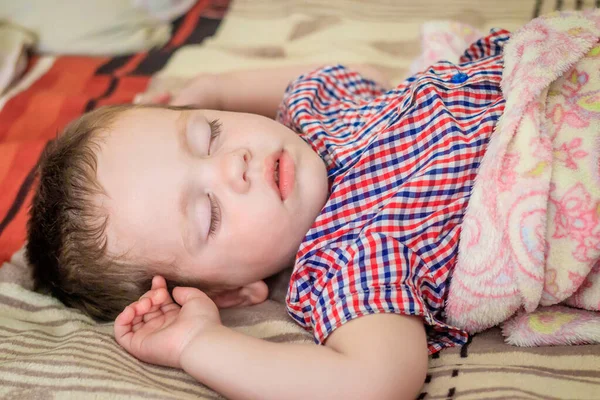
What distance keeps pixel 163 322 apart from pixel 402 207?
0.42 m

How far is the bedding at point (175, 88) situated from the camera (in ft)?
A: 2.61

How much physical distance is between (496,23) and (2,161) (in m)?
1.30

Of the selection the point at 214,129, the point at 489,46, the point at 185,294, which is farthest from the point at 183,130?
the point at 489,46

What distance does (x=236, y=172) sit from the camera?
0.92 metres

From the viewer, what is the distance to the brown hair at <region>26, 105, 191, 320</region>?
947mm

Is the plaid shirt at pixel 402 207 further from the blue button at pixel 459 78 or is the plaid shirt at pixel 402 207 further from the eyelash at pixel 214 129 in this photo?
the eyelash at pixel 214 129

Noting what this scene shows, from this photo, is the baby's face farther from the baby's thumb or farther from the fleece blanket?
the fleece blanket

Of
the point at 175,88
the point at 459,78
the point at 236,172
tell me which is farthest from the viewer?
the point at 175,88

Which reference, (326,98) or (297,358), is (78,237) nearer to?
(297,358)

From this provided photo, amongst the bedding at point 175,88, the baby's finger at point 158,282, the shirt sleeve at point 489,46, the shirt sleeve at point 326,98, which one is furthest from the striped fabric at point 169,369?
the shirt sleeve at point 489,46

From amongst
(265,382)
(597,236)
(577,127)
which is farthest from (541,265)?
(265,382)

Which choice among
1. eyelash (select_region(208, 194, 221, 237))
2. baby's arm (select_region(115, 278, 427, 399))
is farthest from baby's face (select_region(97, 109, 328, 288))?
baby's arm (select_region(115, 278, 427, 399))

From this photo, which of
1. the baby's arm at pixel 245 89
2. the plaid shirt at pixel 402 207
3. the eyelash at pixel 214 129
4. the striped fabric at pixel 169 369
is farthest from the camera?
the baby's arm at pixel 245 89

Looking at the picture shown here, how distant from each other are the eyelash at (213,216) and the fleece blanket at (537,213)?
0.38m
